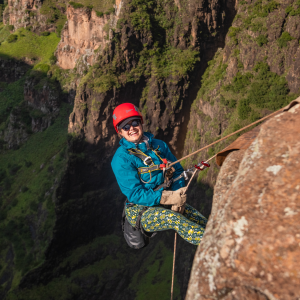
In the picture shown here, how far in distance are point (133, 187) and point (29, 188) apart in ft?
106

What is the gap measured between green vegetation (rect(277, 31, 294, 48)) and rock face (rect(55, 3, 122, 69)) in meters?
20.7

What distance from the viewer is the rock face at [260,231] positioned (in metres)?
2.27

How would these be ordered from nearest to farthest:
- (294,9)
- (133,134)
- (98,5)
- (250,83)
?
(133,134)
(294,9)
(250,83)
(98,5)

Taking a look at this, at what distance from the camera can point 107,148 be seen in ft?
91.9

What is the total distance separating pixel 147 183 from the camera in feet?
17.1

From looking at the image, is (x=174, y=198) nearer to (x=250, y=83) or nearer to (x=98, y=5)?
(x=250, y=83)

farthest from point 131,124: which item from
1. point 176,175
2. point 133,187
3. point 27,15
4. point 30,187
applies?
point 27,15

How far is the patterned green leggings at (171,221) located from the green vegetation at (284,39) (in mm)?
13375

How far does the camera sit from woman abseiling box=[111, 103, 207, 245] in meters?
4.76

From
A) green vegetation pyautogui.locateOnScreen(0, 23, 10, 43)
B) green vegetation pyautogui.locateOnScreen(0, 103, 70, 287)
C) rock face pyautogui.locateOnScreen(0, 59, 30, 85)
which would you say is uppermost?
green vegetation pyautogui.locateOnScreen(0, 23, 10, 43)

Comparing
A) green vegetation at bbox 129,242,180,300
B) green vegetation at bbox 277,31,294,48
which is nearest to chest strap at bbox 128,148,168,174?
green vegetation at bbox 277,31,294,48

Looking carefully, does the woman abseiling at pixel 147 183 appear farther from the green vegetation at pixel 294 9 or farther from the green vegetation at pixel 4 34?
the green vegetation at pixel 4 34

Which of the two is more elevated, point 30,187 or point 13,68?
point 13,68

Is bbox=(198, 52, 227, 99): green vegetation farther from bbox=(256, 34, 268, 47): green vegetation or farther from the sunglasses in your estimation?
the sunglasses
